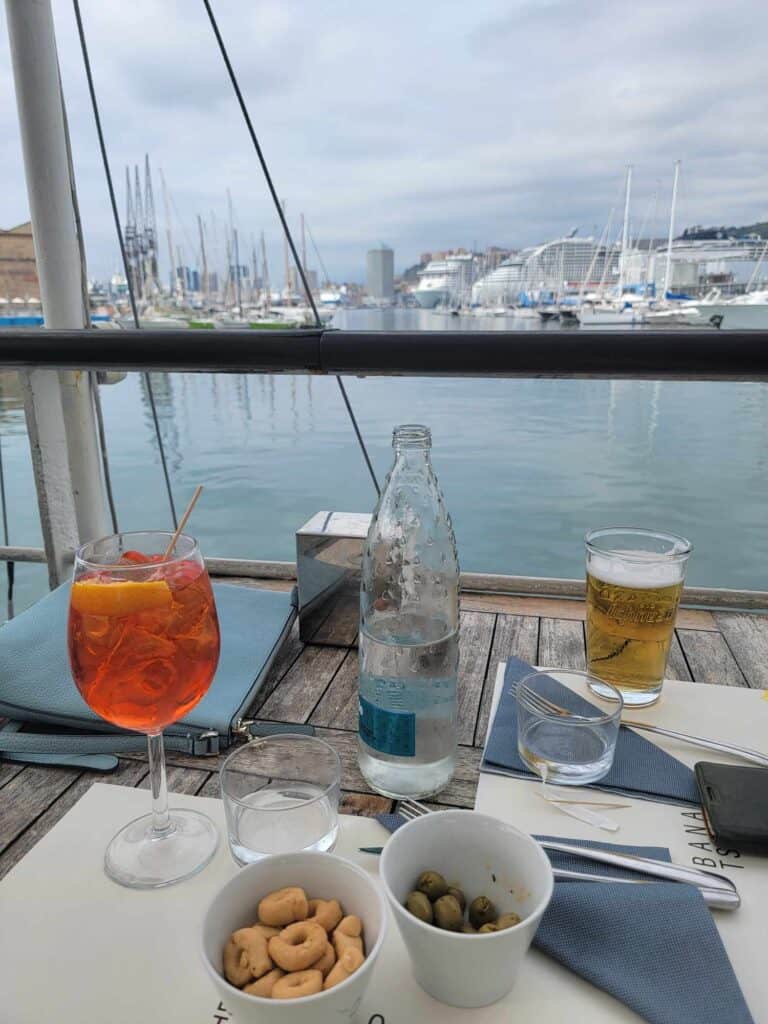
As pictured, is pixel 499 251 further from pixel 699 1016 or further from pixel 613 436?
pixel 699 1016

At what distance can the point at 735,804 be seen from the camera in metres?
0.58

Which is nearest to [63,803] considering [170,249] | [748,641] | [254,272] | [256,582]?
[256,582]

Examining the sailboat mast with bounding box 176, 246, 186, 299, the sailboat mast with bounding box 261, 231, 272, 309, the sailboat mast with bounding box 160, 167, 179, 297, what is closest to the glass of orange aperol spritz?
the sailboat mast with bounding box 261, 231, 272, 309

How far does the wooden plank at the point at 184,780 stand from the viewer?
2.21 ft

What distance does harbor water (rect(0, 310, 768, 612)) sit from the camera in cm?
479

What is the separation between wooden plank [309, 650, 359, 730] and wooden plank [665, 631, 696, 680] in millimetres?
401

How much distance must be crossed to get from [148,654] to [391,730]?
235mm

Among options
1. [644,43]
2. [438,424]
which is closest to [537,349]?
[438,424]

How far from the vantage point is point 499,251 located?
19719 millimetres

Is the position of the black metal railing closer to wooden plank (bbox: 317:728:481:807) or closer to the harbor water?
wooden plank (bbox: 317:728:481:807)

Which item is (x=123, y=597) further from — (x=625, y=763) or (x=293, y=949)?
(x=625, y=763)

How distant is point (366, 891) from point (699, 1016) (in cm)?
20

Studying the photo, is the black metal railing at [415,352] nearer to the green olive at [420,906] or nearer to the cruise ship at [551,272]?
the green olive at [420,906]

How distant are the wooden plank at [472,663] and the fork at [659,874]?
234mm
